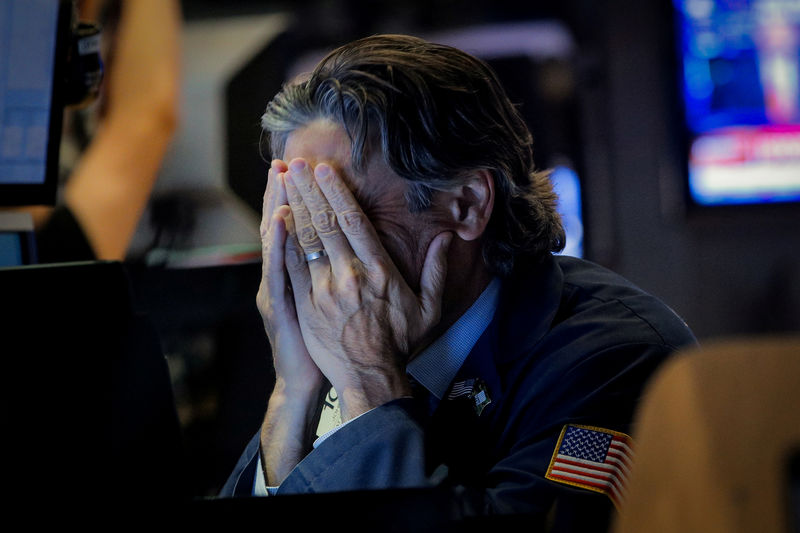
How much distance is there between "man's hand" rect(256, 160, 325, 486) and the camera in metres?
0.99

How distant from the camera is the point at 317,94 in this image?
104 cm

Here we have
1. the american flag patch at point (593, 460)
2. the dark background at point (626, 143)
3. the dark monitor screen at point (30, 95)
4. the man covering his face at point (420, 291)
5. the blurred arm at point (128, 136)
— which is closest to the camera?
the american flag patch at point (593, 460)

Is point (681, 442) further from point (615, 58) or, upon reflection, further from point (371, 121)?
point (615, 58)

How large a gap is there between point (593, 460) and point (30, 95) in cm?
84

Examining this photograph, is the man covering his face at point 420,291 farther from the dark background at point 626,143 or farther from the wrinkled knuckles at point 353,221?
the dark background at point 626,143

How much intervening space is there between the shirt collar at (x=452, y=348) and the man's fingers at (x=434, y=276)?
46 mm

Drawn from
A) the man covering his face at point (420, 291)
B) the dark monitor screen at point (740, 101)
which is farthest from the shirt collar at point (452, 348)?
the dark monitor screen at point (740, 101)

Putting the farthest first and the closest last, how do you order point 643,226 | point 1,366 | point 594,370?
1. point 643,226
2. point 594,370
3. point 1,366

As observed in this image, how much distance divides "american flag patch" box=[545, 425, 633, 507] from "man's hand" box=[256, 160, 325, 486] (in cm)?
33

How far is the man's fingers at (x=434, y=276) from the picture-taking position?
40.8 inches

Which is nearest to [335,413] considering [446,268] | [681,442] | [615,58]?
[446,268]

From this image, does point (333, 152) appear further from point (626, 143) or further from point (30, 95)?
point (626, 143)

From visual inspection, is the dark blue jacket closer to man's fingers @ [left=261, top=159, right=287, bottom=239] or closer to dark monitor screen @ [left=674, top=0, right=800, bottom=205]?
man's fingers @ [left=261, top=159, right=287, bottom=239]

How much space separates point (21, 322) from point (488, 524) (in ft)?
1.53
